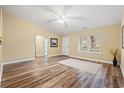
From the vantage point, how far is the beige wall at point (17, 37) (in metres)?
4.98

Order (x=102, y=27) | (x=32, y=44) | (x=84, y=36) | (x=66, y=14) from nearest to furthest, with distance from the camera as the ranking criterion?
(x=66, y=14) → (x=102, y=27) → (x=32, y=44) → (x=84, y=36)

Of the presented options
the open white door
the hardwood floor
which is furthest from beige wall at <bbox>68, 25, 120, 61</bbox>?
the open white door

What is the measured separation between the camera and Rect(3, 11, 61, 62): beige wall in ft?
16.4

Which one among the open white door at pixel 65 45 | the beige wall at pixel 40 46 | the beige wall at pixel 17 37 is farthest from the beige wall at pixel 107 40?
the beige wall at pixel 40 46

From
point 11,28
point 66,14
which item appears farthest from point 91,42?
point 11,28

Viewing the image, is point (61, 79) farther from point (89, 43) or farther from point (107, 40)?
point (89, 43)

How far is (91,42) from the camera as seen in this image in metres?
6.76

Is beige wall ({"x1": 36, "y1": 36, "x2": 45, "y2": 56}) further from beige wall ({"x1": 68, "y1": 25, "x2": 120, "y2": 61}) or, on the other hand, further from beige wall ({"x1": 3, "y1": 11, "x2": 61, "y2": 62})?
beige wall ({"x1": 68, "y1": 25, "x2": 120, "y2": 61})

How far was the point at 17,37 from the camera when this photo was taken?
5.53 metres

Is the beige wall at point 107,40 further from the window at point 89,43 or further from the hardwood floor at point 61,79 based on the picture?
the hardwood floor at point 61,79

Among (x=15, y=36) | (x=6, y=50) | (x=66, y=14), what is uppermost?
(x=66, y=14)

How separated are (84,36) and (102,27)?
1.54 metres

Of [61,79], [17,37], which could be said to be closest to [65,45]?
[17,37]
